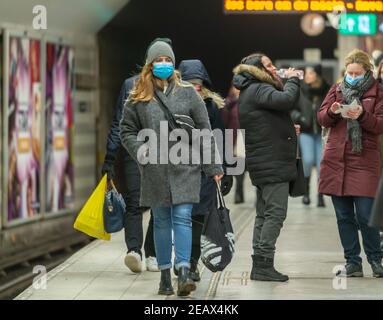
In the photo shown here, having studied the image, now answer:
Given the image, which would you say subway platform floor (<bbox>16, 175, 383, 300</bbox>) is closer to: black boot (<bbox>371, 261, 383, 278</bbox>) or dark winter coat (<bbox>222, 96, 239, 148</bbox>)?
black boot (<bbox>371, 261, 383, 278</bbox>)

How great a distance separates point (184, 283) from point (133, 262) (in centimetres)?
151

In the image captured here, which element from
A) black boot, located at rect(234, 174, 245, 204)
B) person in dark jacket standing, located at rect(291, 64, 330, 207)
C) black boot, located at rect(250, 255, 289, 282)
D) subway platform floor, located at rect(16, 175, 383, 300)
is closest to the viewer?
subway platform floor, located at rect(16, 175, 383, 300)

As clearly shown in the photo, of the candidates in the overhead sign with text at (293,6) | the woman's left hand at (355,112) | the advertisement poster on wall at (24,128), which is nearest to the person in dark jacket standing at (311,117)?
the overhead sign with text at (293,6)

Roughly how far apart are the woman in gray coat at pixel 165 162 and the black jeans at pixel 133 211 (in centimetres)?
129

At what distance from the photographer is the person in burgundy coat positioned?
8.98 meters

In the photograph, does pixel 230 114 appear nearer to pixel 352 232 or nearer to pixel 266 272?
pixel 352 232

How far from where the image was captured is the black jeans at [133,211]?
31.5ft

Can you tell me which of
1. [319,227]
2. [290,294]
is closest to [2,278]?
[319,227]

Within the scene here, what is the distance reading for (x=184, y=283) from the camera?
8.03m

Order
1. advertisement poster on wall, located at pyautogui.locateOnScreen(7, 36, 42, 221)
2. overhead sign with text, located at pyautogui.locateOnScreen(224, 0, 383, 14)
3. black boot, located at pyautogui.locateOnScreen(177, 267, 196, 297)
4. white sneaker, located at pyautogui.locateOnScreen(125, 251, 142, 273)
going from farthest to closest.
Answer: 1. overhead sign with text, located at pyautogui.locateOnScreen(224, 0, 383, 14)
2. advertisement poster on wall, located at pyautogui.locateOnScreen(7, 36, 42, 221)
3. white sneaker, located at pyautogui.locateOnScreen(125, 251, 142, 273)
4. black boot, located at pyautogui.locateOnScreen(177, 267, 196, 297)

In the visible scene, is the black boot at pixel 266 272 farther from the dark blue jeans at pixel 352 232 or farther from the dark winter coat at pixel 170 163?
the dark winter coat at pixel 170 163

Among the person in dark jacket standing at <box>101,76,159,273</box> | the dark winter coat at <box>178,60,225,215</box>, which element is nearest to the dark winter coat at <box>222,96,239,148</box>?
the person in dark jacket standing at <box>101,76,159,273</box>

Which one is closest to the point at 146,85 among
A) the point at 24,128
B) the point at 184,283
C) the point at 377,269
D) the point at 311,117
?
the point at 184,283

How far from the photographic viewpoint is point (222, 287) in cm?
878
